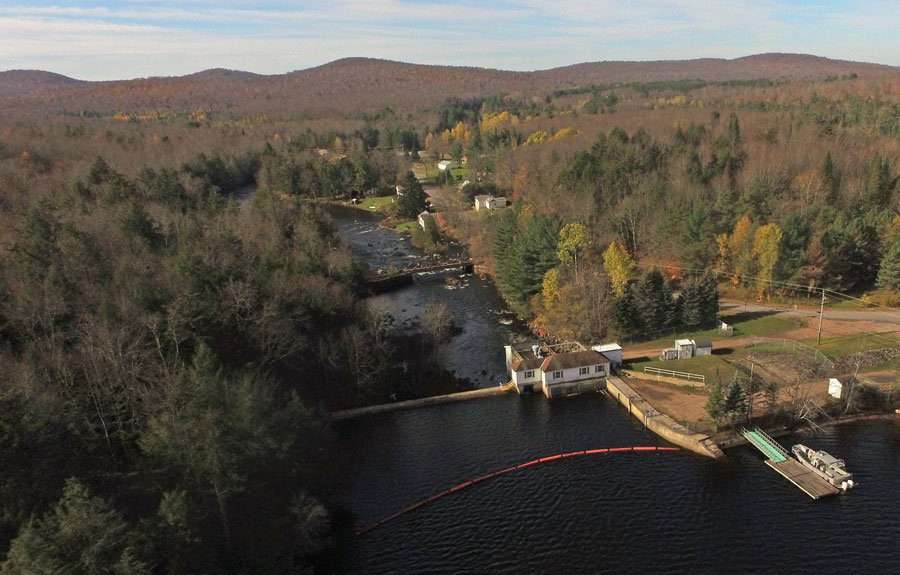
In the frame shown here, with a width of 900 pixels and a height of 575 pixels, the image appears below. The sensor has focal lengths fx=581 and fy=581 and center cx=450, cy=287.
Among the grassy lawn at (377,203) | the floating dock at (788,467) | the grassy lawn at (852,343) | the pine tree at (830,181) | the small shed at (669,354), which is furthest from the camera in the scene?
the grassy lawn at (377,203)

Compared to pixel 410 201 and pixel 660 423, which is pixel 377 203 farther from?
pixel 660 423

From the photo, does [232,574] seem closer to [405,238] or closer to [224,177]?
[405,238]

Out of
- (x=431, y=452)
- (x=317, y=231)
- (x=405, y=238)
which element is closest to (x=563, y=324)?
(x=431, y=452)

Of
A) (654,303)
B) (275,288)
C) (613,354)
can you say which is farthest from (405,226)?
(613,354)

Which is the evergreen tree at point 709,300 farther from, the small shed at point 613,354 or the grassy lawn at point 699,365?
the small shed at point 613,354

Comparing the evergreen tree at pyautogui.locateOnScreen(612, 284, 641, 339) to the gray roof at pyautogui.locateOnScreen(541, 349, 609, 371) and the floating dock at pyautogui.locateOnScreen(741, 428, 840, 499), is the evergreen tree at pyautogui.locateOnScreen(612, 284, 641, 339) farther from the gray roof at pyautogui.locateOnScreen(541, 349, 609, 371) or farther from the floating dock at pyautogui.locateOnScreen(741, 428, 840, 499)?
the floating dock at pyautogui.locateOnScreen(741, 428, 840, 499)

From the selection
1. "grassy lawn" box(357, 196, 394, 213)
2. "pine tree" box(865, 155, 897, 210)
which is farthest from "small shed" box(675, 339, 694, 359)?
"grassy lawn" box(357, 196, 394, 213)

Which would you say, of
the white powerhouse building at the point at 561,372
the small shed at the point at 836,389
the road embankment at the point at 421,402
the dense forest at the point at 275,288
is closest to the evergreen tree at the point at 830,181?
the dense forest at the point at 275,288
